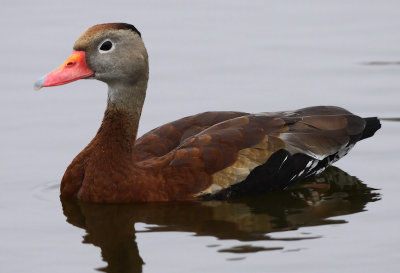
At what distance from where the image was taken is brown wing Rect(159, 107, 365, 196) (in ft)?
37.7

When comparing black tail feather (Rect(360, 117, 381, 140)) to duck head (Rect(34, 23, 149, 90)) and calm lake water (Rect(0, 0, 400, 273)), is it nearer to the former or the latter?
calm lake water (Rect(0, 0, 400, 273))

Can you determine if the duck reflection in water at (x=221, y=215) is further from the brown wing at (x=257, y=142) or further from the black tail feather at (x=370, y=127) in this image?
the black tail feather at (x=370, y=127)

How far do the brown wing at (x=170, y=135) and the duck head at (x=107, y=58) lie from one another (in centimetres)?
74

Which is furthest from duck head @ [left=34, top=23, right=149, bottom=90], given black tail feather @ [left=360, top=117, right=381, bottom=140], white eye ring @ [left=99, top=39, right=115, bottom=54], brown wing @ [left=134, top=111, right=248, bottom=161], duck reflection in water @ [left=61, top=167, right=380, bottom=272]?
black tail feather @ [left=360, top=117, right=381, bottom=140]

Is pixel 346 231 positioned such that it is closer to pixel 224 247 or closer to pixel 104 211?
pixel 224 247

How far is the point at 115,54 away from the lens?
11.5 metres

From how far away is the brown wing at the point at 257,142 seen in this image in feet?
37.7

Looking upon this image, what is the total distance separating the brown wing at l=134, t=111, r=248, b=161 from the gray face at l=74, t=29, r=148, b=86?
78cm

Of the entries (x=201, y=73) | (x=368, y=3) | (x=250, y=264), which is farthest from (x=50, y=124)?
(x=368, y=3)

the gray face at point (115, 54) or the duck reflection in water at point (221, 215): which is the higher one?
the gray face at point (115, 54)

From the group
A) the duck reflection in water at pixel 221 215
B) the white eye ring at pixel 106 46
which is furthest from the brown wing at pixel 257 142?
the white eye ring at pixel 106 46

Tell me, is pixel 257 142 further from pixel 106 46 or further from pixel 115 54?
pixel 106 46

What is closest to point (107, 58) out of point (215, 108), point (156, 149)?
point (156, 149)

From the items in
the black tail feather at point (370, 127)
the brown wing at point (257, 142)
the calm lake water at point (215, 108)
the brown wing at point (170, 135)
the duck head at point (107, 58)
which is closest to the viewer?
the calm lake water at point (215, 108)
